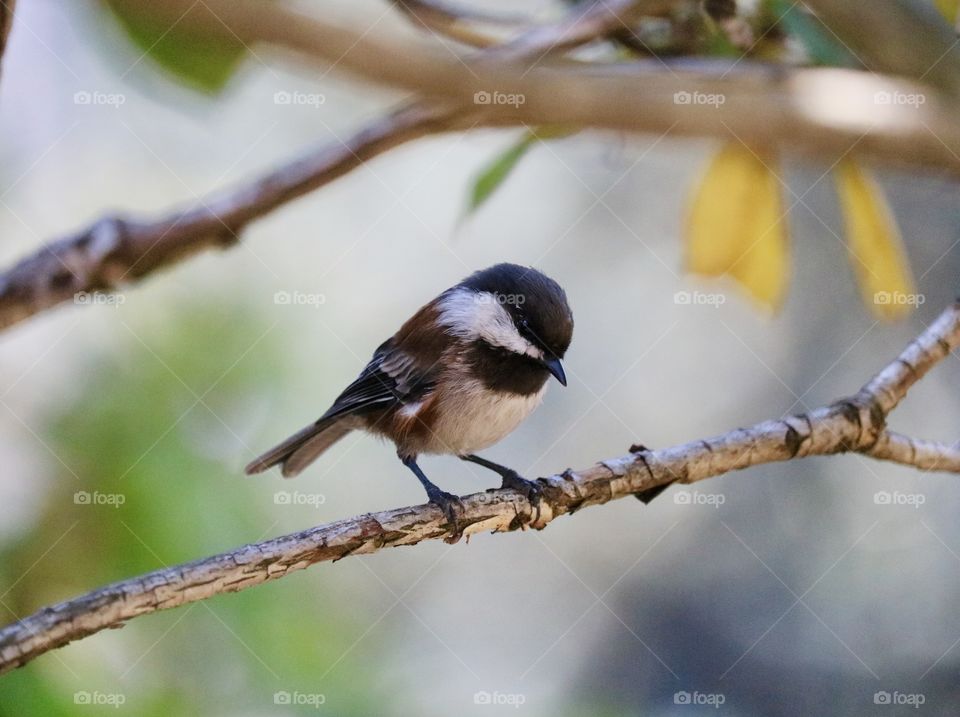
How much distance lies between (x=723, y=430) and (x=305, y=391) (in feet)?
2.75

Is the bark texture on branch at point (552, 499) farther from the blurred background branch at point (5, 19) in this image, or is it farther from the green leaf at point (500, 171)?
the blurred background branch at point (5, 19)

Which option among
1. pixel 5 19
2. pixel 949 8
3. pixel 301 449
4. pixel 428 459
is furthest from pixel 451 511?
pixel 949 8

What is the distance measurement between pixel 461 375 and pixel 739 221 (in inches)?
23.1

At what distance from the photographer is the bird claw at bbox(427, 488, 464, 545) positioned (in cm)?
136

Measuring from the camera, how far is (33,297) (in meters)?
1.63

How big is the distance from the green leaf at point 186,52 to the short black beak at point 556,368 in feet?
2.38

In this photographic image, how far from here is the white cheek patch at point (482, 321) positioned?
59.3 inches

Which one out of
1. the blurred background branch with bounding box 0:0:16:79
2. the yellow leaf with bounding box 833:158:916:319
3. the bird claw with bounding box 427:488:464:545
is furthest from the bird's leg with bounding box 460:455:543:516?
the blurred background branch with bounding box 0:0:16:79

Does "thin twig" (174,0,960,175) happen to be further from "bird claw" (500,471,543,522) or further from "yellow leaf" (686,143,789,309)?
"bird claw" (500,471,543,522)

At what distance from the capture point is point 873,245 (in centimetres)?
155

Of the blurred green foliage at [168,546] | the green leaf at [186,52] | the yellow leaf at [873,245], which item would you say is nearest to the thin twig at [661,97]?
the yellow leaf at [873,245]

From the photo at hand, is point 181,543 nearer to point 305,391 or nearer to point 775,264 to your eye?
point 305,391

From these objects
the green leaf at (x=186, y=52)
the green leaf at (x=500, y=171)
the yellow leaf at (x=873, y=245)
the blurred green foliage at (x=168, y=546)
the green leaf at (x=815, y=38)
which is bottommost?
the blurred green foliage at (x=168, y=546)

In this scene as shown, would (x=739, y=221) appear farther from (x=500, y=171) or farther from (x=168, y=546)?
(x=168, y=546)
